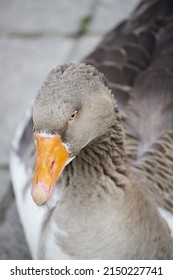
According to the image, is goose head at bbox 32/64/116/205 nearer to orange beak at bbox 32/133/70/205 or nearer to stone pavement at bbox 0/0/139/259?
orange beak at bbox 32/133/70/205

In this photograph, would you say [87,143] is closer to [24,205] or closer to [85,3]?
[24,205]

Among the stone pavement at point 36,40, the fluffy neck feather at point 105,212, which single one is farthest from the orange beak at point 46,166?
the stone pavement at point 36,40

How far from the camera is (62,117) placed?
1.75 metres

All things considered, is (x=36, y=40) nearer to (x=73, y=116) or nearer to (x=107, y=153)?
(x=107, y=153)

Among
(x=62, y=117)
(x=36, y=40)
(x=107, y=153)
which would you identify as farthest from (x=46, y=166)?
(x=36, y=40)

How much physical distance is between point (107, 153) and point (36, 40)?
2.00m

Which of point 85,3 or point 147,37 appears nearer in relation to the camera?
point 147,37

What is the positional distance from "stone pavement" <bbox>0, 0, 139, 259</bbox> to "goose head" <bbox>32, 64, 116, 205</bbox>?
50.6 inches

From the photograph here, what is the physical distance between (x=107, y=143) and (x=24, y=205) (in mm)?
579

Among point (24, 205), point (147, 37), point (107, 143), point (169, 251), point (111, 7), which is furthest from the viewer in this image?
point (111, 7)

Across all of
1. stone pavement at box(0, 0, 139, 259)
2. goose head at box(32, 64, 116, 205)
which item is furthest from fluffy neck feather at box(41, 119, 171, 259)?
stone pavement at box(0, 0, 139, 259)
